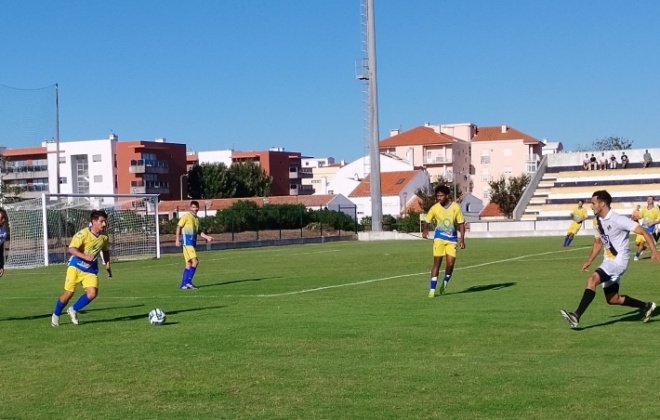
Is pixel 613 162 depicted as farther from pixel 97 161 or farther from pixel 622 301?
pixel 97 161

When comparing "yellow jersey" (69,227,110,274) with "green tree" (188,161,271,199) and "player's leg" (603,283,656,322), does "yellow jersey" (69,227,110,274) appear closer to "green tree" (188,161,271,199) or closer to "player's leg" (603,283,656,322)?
"player's leg" (603,283,656,322)

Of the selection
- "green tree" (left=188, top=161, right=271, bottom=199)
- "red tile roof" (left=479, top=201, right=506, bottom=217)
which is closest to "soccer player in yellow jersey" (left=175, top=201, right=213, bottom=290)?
"red tile roof" (left=479, top=201, right=506, bottom=217)

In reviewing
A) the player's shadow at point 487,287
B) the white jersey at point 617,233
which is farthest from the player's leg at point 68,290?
the white jersey at point 617,233

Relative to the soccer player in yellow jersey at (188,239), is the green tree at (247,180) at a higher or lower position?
higher

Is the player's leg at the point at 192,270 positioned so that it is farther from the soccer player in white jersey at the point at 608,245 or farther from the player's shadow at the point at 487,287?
the soccer player in white jersey at the point at 608,245

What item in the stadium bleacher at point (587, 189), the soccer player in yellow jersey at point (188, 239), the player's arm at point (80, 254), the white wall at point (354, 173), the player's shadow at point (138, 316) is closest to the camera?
the player's arm at point (80, 254)

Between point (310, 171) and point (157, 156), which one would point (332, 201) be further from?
point (310, 171)

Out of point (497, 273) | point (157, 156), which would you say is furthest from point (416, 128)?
point (497, 273)

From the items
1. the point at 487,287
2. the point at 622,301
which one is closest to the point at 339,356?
the point at 622,301

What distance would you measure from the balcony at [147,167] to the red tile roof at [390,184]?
32017 millimetres

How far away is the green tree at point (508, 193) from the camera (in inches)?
4222

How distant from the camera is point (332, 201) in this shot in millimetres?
105562

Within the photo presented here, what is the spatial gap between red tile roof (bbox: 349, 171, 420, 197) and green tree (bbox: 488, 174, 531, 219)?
37.9ft

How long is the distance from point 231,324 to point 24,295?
9.81 meters
